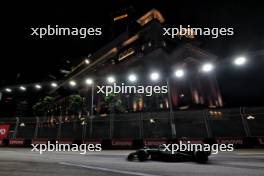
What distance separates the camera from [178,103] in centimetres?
4416

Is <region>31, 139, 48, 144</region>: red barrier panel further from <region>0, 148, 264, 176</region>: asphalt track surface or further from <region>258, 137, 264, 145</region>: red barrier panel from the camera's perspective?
<region>258, 137, 264, 145</region>: red barrier panel

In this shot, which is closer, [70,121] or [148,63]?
[70,121]

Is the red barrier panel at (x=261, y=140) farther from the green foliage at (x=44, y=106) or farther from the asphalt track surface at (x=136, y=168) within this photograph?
the green foliage at (x=44, y=106)

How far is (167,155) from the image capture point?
924 cm

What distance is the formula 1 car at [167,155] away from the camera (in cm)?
864

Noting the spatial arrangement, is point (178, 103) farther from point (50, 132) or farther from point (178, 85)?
point (50, 132)

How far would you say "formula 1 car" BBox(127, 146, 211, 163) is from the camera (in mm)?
8641

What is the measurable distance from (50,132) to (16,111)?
5397 cm

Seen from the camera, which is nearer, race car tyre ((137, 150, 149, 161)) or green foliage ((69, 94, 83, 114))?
race car tyre ((137, 150, 149, 161))

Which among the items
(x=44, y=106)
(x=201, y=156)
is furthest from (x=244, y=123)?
(x=44, y=106)

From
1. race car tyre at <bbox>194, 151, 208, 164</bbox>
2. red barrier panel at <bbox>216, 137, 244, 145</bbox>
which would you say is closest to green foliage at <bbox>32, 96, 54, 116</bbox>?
red barrier panel at <bbox>216, 137, 244, 145</bbox>

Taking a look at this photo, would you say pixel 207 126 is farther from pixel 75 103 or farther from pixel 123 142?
pixel 75 103

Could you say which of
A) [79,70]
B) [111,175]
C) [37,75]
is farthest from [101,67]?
[111,175]

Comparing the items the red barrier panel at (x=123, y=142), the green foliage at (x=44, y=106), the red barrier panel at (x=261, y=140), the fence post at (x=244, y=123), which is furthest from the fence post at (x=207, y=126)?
the green foliage at (x=44, y=106)
